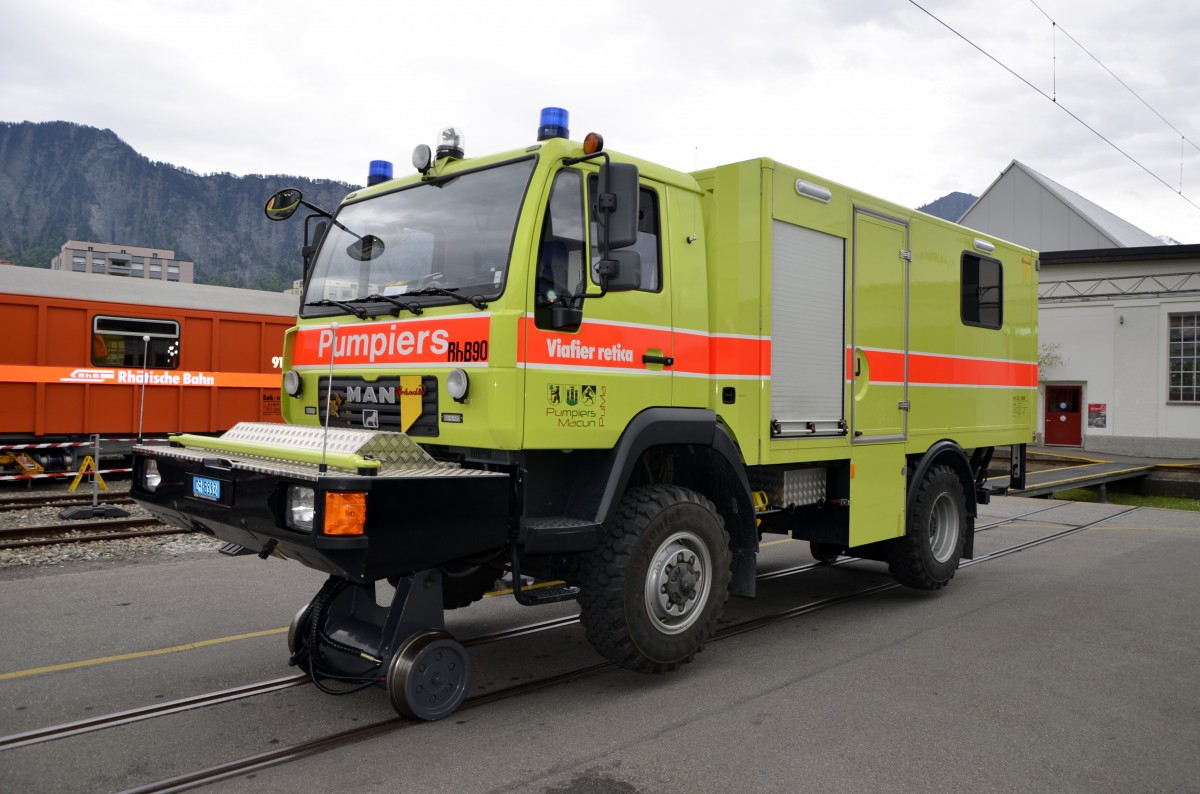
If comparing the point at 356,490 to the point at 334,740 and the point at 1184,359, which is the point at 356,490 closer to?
the point at 334,740

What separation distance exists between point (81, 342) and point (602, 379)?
11.8 metres

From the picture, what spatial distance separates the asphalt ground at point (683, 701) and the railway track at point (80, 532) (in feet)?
6.13

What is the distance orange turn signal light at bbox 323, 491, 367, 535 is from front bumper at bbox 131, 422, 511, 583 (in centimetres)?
2

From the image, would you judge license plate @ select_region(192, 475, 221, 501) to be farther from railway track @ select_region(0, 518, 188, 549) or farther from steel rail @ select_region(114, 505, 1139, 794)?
railway track @ select_region(0, 518, 188, 549)

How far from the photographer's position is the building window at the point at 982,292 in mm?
7859

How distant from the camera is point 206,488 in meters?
4.43

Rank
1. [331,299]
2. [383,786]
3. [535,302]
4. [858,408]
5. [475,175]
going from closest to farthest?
[383,786] < [535,302] < [475,175] < [331,299] < [858,408]

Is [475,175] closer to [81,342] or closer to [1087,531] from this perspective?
[1087,531]

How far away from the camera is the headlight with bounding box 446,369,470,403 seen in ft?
14.5

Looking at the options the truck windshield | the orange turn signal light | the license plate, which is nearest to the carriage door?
the truck windshield

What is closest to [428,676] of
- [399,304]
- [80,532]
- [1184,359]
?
[399,304]

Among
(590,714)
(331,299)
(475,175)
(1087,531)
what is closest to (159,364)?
(331,299)

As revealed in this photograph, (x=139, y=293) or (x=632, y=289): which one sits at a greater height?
(x=139, y=293)

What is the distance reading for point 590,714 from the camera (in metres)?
4.54
